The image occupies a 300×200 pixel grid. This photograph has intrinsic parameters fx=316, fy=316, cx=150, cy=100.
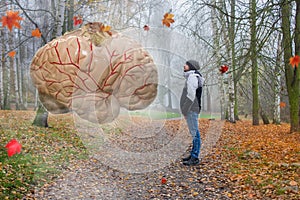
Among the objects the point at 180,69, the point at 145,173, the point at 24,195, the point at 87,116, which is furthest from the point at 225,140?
the point at 87,116

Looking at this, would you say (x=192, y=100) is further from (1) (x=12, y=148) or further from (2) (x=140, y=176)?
(1) (x=12, y=148)

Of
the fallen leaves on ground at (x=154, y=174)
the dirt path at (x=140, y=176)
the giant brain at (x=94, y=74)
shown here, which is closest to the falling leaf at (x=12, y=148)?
the fallen leaves on ground at (x=154, y=174)

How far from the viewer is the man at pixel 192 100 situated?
81.2 inches

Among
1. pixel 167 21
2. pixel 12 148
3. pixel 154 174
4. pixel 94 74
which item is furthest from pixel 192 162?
pixel 94 74

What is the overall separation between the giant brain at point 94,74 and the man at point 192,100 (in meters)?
0.60

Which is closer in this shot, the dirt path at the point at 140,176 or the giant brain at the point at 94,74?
the giant brain at the point at 94,74

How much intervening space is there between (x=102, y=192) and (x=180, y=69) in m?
3.41

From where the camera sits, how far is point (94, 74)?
37.8 inches

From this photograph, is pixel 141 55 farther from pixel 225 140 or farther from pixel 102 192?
pixel 225 140

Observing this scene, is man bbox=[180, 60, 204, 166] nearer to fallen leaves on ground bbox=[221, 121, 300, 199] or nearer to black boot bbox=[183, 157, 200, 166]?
black boot bbox=[183, 157, 200, 166]

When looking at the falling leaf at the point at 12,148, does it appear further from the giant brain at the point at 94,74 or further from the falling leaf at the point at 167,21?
the giant brain at the point at 94,74

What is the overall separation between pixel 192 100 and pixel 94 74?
1428mm

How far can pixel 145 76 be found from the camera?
3.40ft

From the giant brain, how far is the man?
595 mm
